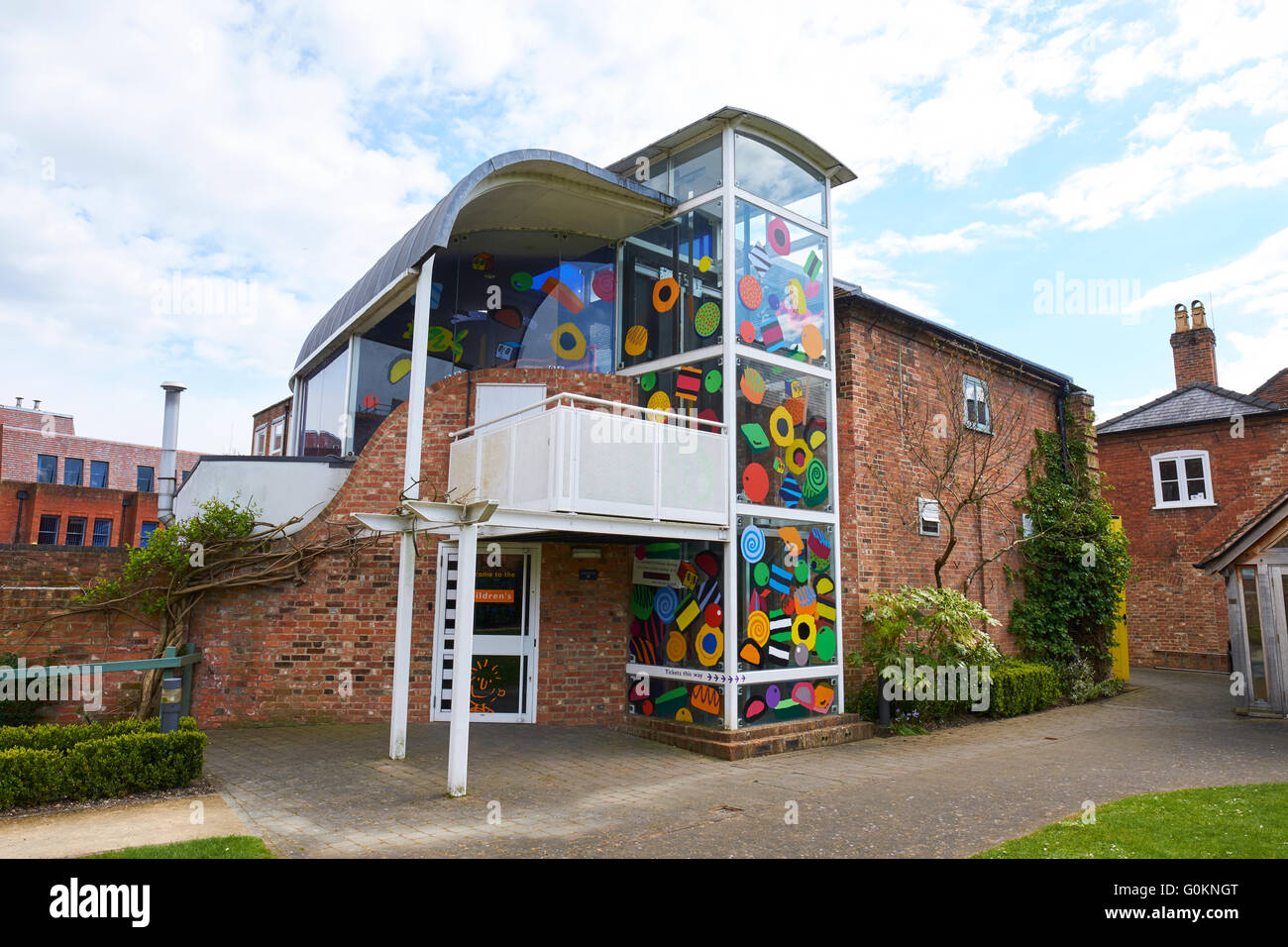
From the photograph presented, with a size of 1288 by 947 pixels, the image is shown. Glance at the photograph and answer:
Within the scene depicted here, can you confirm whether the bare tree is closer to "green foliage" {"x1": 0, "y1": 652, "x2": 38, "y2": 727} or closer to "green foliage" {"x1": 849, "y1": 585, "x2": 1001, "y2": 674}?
"green foliage" {"x1": 849, "y1": 585, "x2": 1001, "y2": 674}

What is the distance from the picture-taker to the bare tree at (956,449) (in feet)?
42.1

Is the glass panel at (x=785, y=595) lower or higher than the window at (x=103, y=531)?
lower

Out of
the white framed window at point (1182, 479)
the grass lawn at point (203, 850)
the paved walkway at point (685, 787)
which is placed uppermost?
the white framed window at point (1182, 479)

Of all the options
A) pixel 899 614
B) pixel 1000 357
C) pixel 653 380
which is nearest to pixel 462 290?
pixel 653 380

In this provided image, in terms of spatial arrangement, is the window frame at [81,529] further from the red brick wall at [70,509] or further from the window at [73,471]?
the window at [73,471]

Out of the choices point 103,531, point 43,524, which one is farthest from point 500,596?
point 103,531

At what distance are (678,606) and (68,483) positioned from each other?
4021 centimetres

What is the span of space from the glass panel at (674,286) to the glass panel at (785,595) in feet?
8.48

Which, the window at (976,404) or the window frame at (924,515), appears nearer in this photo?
the window frame at (924,515)

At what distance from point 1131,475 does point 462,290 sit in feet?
60.3

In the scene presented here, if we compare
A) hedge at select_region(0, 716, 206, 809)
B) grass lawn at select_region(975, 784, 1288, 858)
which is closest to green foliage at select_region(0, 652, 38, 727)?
hedge at select_region(0, 716, 206, 809)

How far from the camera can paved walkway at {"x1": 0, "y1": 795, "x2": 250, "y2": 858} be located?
525 cm

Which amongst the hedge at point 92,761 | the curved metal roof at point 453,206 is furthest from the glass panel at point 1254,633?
the hedge at point 92,761
